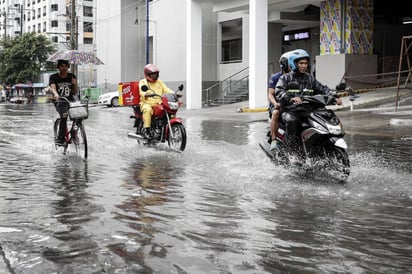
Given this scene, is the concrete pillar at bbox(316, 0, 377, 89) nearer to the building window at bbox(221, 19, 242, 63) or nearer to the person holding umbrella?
the building window at bbox(221, 19, 242, 63)

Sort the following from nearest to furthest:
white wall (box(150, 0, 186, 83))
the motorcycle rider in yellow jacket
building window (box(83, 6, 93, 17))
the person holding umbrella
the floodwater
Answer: the floodwater → the person holding umbrella → the motorcycle rider in yellow jacket → white wall (box(150, 0, 186, 83)) → building window (box(83, 6, 93, 17))

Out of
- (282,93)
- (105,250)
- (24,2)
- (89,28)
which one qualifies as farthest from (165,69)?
(24,2)

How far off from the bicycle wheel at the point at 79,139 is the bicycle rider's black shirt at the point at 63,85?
63cm

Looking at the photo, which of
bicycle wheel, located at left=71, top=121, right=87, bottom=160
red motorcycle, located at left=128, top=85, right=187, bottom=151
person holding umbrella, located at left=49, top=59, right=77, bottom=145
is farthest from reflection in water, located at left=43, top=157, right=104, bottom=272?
red motorcycle, located at left=128, top=85, right=187, bottom=151

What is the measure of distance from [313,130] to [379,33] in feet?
80.9

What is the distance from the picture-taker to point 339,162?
6.62 m

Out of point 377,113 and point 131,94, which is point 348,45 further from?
point 131,94

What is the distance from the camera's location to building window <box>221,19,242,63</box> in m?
35.7

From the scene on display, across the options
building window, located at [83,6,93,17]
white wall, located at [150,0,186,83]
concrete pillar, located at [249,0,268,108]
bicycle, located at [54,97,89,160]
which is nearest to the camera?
bicycle, located at [54,97,89,160]

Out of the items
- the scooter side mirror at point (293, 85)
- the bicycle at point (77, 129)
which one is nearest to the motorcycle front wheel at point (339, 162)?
the scooter side mirror at point (293, 85)

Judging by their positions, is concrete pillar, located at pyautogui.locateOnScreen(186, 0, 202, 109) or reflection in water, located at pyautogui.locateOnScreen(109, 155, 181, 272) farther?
concrete pillar, located at pyautogui.locateOnScreen(186, 0, 202, 109)

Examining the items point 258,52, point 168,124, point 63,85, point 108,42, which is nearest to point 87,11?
point 108,42

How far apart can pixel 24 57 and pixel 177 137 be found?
59.5 meters

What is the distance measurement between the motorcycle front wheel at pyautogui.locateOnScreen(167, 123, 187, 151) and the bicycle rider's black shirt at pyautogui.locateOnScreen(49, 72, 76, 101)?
A: 1892 millimetres
